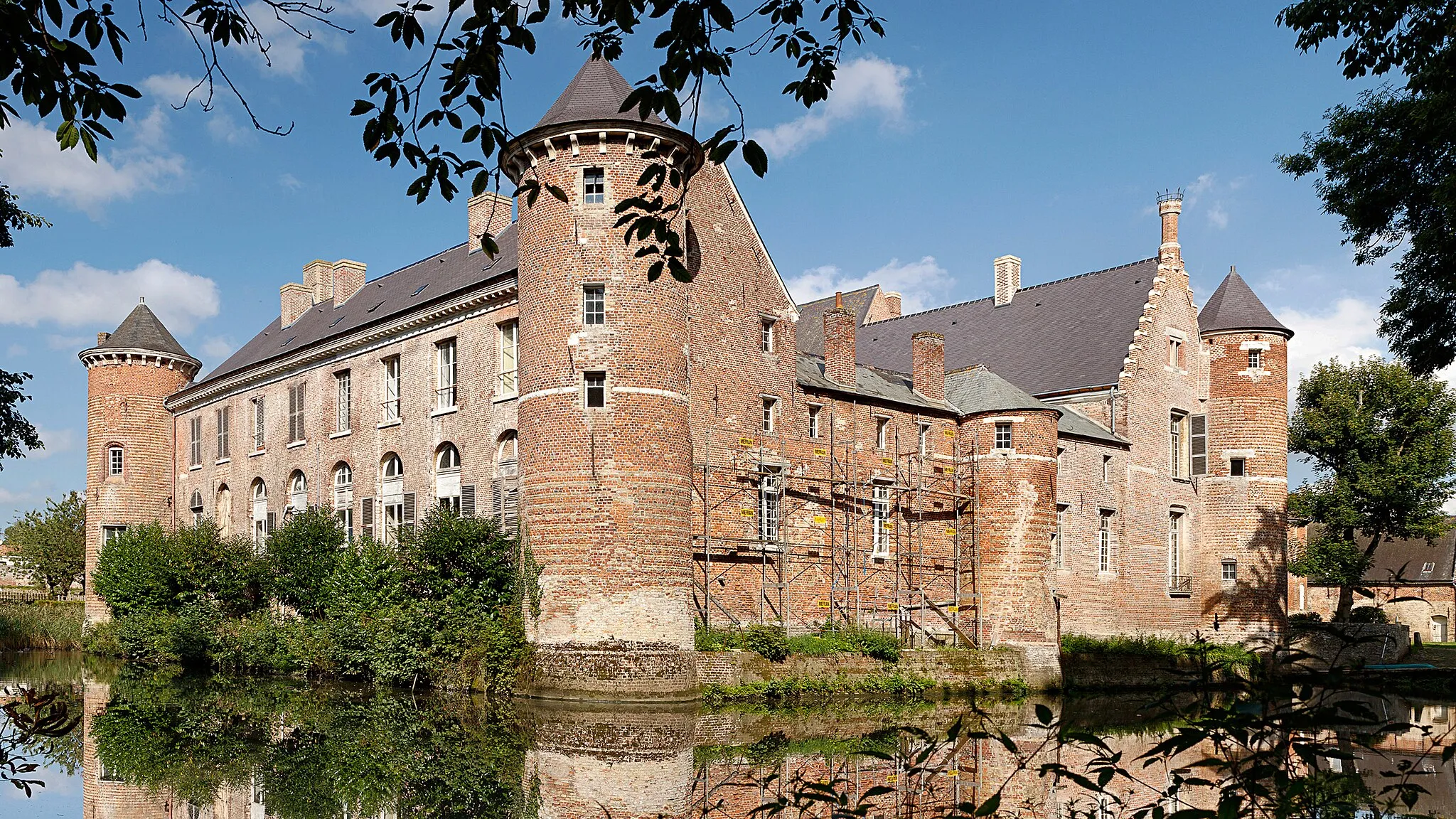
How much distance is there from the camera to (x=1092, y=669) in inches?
1160

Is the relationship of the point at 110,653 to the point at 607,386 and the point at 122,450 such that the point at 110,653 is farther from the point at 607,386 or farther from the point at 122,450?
the point at 607,386

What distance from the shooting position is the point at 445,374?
1152 inches

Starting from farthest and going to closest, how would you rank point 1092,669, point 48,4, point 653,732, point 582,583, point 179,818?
1. point 1092,669
2. point 582,583
3. point 653,732
4. point 179,818
5. point 48,4

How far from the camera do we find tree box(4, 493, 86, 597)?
52.1 m

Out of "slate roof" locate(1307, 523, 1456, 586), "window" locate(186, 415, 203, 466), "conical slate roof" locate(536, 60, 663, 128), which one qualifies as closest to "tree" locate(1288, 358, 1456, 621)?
Result: "slate roof" locate(1307, 523, 1456, 586)

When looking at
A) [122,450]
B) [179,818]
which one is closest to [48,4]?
[179,818]

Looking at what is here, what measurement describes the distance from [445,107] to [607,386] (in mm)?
17722

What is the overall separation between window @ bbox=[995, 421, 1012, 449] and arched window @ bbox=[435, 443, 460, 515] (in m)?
12.9

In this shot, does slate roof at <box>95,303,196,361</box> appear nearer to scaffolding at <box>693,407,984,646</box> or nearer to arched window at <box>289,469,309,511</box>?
arched window at <box>289,469,309,511</box>

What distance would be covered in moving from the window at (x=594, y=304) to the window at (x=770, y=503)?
5.46 meters

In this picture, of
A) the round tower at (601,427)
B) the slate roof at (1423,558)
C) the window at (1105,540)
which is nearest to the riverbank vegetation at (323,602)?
the round tower at (601,427)

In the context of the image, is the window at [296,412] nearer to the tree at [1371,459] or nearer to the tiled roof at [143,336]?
the tiled roof at [143,336]

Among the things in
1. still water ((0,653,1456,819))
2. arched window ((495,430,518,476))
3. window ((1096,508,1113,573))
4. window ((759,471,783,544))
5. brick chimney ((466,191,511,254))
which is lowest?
still water ((0,653,1456,819))

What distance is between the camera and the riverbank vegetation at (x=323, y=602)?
24.1 m
